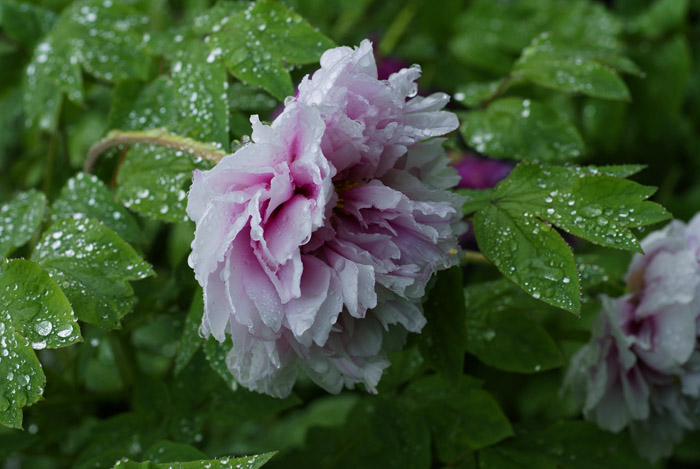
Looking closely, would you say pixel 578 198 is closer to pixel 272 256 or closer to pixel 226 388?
pixel 272 256

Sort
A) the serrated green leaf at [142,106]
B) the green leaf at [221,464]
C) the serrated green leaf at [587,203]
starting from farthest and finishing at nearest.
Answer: the serrated green leaf at [142,106] < the serrated green leaf at [587,203] < the green leaf at [221,464]

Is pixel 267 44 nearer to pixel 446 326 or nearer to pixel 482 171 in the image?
pixel 446 326

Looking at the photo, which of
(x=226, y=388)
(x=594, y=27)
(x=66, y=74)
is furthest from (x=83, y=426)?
(x=594, y=27)

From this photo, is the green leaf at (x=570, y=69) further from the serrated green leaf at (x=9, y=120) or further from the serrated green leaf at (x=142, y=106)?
the serrated green leaf at (x=9, y=120)

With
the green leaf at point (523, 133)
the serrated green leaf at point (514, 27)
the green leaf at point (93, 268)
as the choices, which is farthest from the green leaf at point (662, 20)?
the green leaf at point (93, 268)

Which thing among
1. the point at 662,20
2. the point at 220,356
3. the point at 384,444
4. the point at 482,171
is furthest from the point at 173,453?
the point at 662,20

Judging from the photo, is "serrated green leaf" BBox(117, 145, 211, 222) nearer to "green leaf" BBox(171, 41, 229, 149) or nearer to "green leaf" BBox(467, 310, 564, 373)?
"green leaf" BBox(171, 41, 229, 149)
